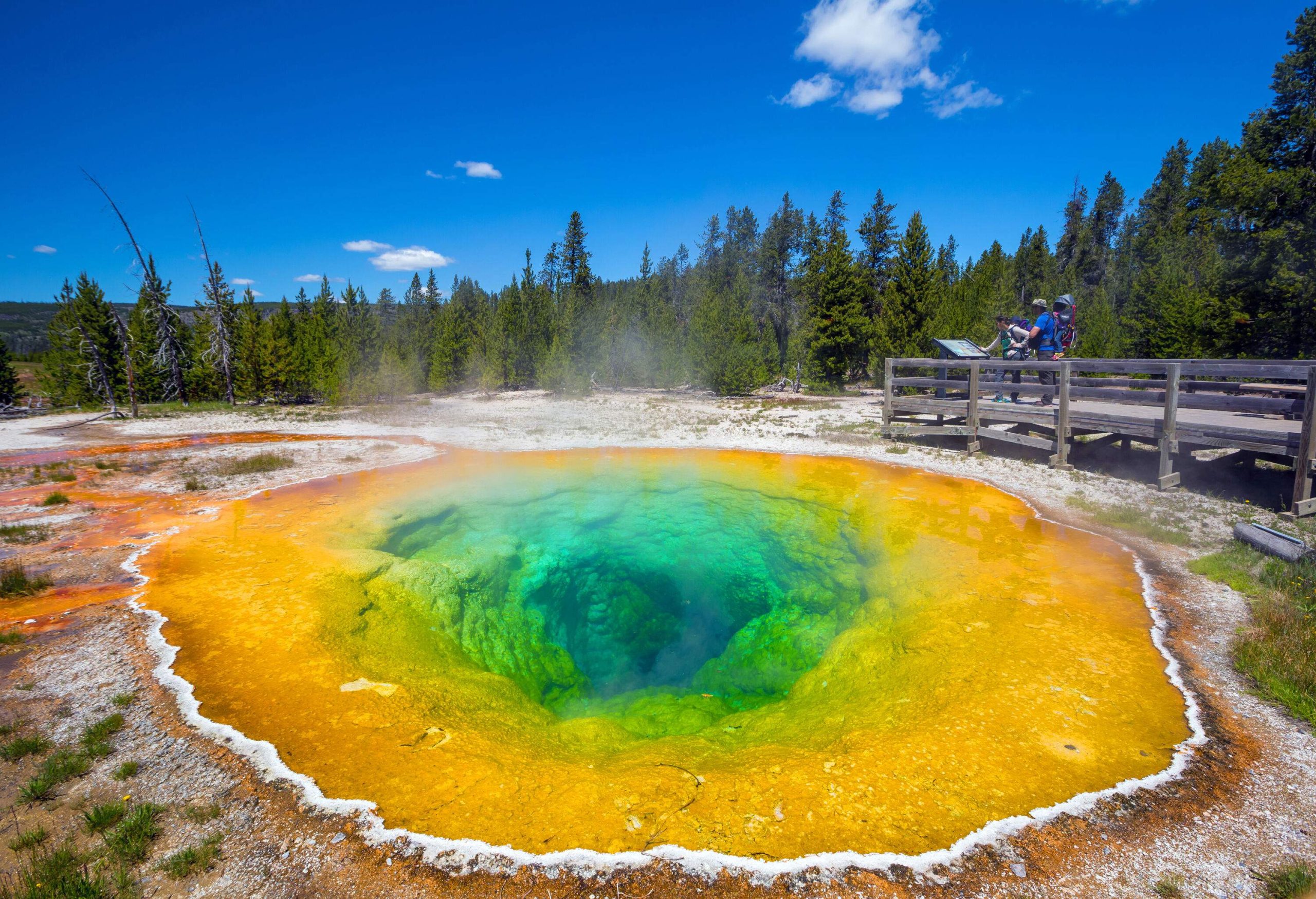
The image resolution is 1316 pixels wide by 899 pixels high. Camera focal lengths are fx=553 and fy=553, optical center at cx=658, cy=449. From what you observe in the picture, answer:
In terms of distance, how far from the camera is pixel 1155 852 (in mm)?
2895

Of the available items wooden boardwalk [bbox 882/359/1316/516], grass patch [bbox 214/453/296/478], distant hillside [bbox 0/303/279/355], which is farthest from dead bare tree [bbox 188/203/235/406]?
distant hillside [bbox 0/303/279/355]

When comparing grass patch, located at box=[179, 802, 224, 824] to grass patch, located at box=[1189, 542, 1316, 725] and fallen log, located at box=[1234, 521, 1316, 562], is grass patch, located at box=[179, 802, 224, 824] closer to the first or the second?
grass patch, located at box=[1189, 542, 1316, 725]

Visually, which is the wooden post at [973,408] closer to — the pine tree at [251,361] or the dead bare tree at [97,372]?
the dead bare tree at [97,372]

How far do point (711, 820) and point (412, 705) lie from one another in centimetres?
259

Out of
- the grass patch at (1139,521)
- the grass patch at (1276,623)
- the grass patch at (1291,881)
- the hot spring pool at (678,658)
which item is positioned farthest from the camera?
the grass patch at (1139,521)

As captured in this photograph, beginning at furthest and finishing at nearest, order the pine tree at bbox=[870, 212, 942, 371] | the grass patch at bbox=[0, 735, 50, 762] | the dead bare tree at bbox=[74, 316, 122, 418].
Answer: the pine tree at bbox=[870, 212, 942, 371] < the dead bare tree at bbox=[74, 316, 122, 418] < the grass patch at bbox=[0, 735, 50, 762]

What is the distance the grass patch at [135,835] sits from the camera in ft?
9.29

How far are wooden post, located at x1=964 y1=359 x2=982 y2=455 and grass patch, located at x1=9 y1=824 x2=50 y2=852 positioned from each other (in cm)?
1470

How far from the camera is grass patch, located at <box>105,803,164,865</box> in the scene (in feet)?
9.29

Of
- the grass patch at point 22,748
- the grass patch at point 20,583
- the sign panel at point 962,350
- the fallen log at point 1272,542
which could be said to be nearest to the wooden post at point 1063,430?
the sign panel at point 962,350

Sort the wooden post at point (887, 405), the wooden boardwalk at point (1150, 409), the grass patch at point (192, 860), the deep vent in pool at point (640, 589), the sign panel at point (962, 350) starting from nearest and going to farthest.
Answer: the grass patch at point (192, 860) → the deep vent in pool at point (640, 589) → the wooden boardwalk at point (1150, 409) → the sign panel at point (962, 350) → the wooden post at point (887, 405)

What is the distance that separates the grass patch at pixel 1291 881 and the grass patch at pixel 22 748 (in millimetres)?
6984

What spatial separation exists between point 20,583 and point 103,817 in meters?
5.15

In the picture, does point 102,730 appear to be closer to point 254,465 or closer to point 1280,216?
point 254,465
